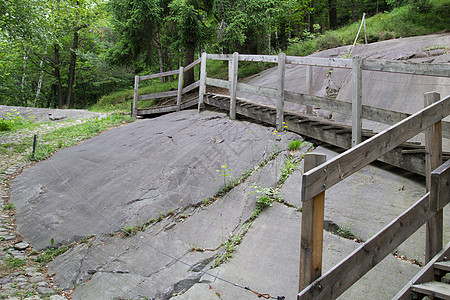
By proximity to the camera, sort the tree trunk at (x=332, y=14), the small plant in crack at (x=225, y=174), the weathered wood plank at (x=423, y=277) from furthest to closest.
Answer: the tree trunk at (x=332, y=14)
the small plant in crack at (x=225, y=174)
the weathered wood plank at (x=423, y=277)

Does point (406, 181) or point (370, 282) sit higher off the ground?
point (406, 181)

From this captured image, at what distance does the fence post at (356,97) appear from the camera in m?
5.62

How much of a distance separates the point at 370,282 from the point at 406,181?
7.35 ft

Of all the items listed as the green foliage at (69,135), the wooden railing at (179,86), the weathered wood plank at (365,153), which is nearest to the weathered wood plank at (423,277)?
the weathered wood plank at (365,153)

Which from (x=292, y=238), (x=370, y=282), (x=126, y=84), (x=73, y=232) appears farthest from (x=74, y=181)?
(x=126, y=84)

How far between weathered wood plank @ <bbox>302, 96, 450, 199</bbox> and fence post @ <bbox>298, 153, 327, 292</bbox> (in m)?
0.08

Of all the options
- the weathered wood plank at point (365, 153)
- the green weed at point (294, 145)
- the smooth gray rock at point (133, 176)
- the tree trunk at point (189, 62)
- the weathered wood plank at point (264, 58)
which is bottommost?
the smooth gray rock at point (133, 176)

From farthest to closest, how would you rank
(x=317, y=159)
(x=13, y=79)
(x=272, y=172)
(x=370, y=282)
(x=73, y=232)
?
(x=13, y=79) < (x=272, y=172) < (x=73, y=232) < (x=370, y=282) < (x=317, y=159)

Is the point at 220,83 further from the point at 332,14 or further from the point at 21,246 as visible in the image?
the point at 332,14

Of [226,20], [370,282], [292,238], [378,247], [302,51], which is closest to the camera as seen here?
[378,247]

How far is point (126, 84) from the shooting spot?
2789 cm

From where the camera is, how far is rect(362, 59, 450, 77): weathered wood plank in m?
4.68

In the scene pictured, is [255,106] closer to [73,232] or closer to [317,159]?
[73,232]

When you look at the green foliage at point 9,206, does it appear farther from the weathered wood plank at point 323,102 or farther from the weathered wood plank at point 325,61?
the weathered wood plank at point 325,61
